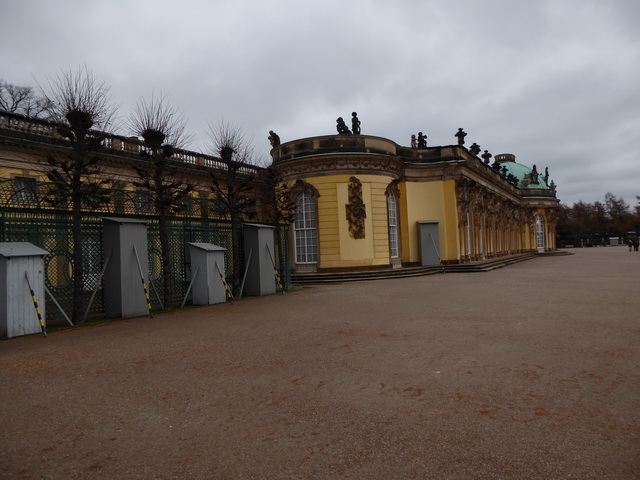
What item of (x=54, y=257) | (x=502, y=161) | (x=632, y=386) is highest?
(x=502, y=161)

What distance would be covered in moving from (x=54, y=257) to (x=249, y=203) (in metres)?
6.91

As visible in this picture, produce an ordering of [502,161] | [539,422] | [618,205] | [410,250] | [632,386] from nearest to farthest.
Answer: [539,422] → [632,386] → [410,250] → [502,161] → [618,205]

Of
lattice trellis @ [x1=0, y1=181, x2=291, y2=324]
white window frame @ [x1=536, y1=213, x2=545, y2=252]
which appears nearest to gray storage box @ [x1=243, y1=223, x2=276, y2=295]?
lattice trellis @ [x1=0, y1=181, x2=291, y2=324]

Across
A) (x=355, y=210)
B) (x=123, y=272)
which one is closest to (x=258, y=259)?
(x=123, y=272)

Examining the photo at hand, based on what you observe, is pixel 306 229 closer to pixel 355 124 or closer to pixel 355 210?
pixel 355 210

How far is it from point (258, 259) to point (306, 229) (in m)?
7.90

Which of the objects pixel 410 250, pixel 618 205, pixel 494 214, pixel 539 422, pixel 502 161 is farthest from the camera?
pixel 618 205

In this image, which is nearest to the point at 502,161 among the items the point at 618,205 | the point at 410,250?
the point at 410,250

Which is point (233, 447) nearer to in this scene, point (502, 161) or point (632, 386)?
point (632, 386)

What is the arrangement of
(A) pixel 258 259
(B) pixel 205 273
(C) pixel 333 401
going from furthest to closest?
(A) pixel 258 259 → (B) pixel 205 273 → (C) pixel 333 401

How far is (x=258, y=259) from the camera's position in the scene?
53.4ft

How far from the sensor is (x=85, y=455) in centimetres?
353

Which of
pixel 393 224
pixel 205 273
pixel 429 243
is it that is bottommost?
pixel 205 273

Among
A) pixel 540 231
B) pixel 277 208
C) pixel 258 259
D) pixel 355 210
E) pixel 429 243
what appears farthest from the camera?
pixel 540 231
